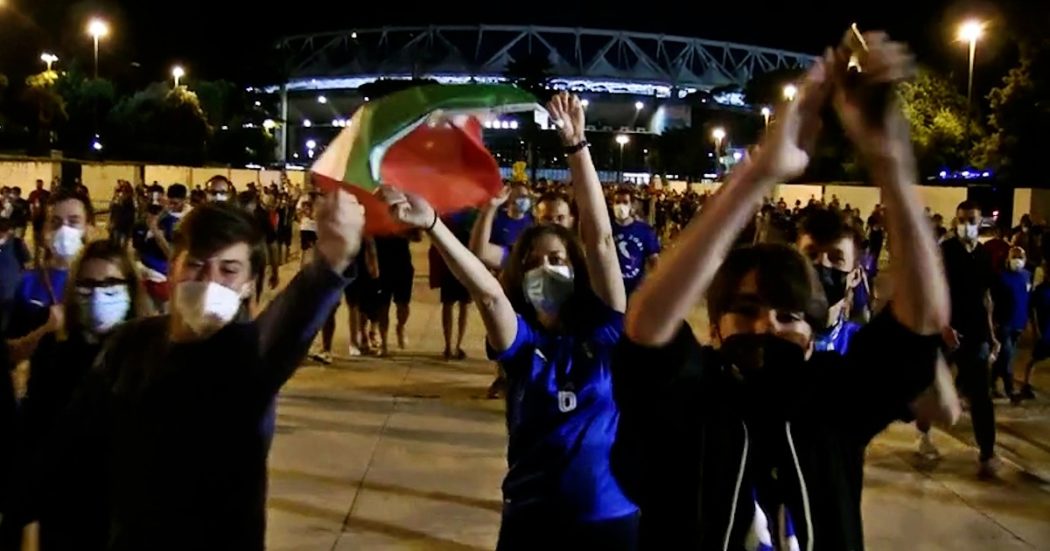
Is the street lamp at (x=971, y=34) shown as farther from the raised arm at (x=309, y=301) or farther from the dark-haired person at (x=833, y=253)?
the raised arm at (x=309, y=301)

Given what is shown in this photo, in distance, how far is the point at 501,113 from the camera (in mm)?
3557

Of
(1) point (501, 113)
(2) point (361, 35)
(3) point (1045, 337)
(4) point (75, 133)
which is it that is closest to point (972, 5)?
(3) point (1045, 337)

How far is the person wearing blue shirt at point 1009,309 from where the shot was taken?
401 inches

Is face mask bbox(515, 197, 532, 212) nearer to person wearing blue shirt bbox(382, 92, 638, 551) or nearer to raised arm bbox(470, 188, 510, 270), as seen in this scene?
raised arm bbox(470, 188, 510, 270)

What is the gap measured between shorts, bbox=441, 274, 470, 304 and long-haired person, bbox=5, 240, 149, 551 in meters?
8.10

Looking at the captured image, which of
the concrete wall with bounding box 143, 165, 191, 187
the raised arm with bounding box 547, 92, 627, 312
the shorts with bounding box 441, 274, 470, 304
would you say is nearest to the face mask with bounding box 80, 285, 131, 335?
the raised arm with bounding box 547, 92, 627, 312

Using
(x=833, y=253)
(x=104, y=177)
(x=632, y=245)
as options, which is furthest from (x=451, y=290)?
(x=104, y=177)

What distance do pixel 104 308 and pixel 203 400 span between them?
4.24ft

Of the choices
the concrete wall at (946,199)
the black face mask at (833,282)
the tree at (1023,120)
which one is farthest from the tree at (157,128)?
the black face mask at (833,282)

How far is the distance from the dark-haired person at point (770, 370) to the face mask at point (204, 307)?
0.97 meters

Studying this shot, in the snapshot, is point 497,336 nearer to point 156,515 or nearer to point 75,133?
point 156,515

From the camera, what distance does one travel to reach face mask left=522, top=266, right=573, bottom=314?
12.5ft

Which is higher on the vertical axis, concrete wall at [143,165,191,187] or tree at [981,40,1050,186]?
tree at [981,40,1050,186]

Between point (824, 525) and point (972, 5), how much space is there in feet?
121
